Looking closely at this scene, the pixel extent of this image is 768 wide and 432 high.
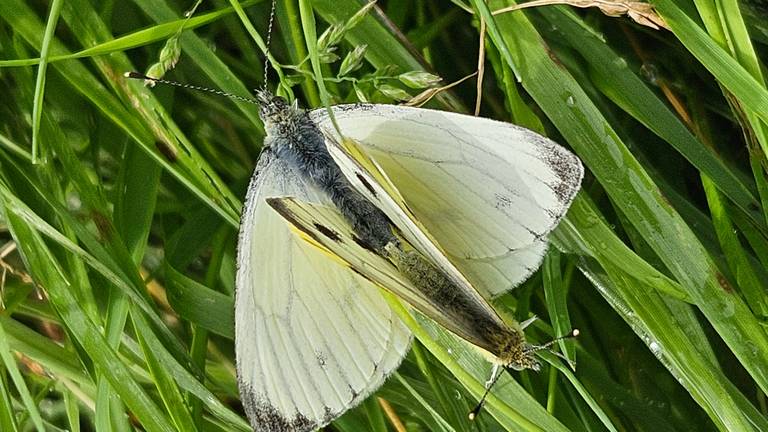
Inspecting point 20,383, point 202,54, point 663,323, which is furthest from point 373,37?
point 20,383

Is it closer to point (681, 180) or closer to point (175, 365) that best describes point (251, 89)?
point (175, 365)

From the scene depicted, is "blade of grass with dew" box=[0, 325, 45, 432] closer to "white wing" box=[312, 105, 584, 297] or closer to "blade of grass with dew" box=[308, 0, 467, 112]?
"white wing" box=[312, 105, 584, 297]

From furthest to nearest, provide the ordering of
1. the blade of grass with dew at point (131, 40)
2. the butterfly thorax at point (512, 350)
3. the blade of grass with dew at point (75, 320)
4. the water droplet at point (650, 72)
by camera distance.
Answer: the water droplet at point (650, 72)
the blade of grass with dew at point (75, 320)
the blade of grass with dew at point (131, 40)
the butterfly thorax at point (512, 350)

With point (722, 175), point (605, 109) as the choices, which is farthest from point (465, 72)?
point (722, 175)

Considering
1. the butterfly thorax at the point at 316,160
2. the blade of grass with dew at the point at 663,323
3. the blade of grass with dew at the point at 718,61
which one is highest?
the butterfly thorax at the point at 316,160

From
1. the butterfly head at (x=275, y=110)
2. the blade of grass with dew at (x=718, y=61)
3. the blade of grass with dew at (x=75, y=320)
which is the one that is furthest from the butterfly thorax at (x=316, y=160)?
the blade of grass with dew at (x=718, y=61)

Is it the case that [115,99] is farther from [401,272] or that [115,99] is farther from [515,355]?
[515,355]

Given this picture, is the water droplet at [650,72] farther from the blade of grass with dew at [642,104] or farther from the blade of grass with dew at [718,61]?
the blade of grass with dew at [718,61]
